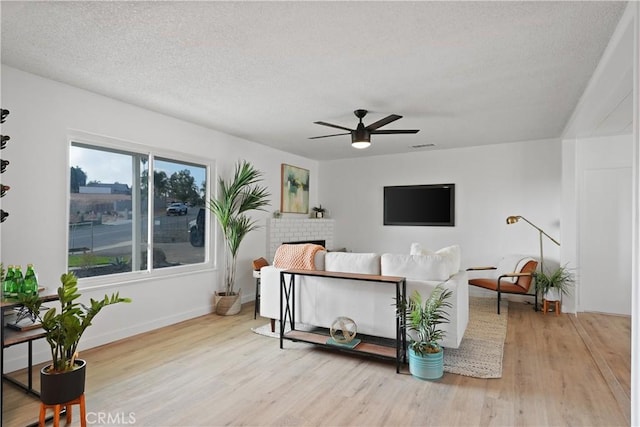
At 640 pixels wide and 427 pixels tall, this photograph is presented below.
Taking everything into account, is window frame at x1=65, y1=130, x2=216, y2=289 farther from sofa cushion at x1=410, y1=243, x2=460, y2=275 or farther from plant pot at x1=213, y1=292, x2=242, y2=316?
sofa cushion at x1=410, y1=243, x2=460, y2=275

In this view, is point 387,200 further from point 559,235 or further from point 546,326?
point 546,326

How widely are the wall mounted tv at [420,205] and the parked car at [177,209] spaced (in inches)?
147

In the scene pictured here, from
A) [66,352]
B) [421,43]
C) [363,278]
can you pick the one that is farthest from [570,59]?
[66,352]

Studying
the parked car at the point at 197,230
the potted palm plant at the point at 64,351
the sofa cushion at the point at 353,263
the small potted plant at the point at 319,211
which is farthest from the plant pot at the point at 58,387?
the small potted plant at the point at 319,211

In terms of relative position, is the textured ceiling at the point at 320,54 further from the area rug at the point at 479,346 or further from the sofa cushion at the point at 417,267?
the area rug at the point at 479,346

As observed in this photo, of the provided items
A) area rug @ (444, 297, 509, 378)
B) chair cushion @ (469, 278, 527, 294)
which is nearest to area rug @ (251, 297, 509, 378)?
area rug @ (444, 297, 509, 378)

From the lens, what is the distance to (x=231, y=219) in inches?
197

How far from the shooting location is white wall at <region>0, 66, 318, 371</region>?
119 inches

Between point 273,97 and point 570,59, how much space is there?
2.55 metres

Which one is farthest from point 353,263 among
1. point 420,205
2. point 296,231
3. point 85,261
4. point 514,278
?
point 420,205

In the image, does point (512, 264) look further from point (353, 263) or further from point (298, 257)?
point (298, 257)

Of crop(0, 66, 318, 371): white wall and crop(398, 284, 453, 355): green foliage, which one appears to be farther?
crop(0, 66, 318, 371): white wall

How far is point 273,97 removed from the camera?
367 centimetres

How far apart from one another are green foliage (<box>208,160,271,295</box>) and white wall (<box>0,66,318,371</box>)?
46cm
